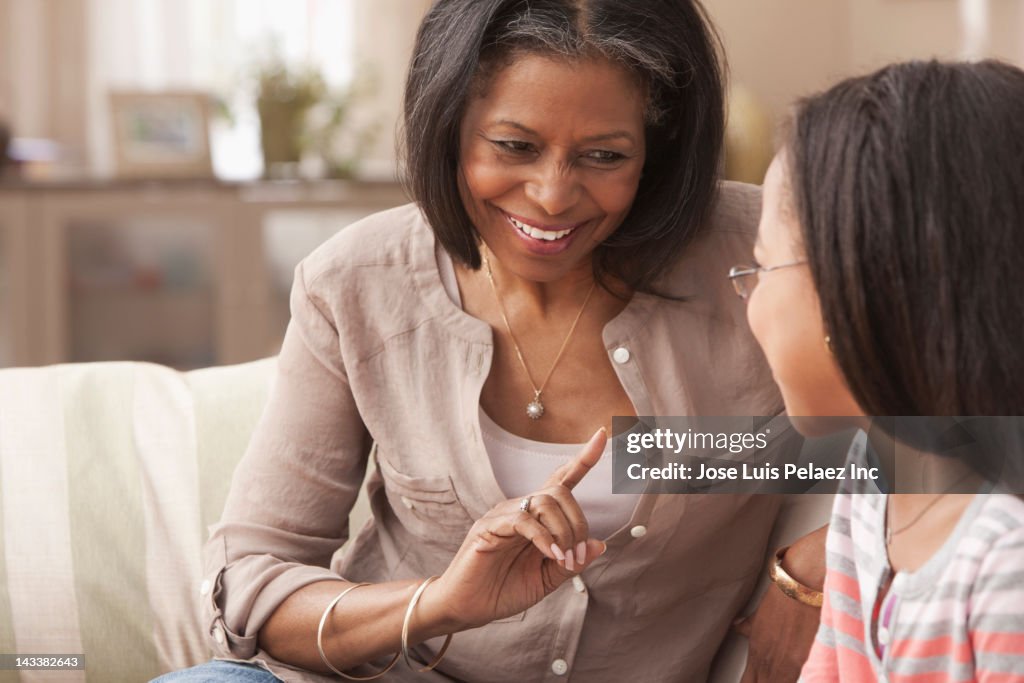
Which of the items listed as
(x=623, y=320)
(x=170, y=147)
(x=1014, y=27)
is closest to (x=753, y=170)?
(x=1014, y=27)

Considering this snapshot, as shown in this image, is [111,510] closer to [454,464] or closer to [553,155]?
[454,464]

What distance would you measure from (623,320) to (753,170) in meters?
2.77

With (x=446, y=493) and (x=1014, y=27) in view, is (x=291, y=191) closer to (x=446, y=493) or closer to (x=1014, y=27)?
(x=1014, y=27)

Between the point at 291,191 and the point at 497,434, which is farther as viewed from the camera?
the point at 291,191

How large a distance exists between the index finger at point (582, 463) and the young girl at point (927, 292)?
10.0 inches

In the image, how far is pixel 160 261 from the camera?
3.96 metres

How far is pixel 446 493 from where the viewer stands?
139 centimetres

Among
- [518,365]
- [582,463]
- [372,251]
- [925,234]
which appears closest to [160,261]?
[372,251]

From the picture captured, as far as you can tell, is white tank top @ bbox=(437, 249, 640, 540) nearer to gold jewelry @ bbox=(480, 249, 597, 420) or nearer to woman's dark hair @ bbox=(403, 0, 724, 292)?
gold jewelry @ bbox=(480, 249, 597, 420)

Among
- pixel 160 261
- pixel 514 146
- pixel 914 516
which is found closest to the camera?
pixel 914 516

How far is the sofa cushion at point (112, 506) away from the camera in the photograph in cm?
165

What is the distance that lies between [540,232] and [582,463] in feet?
0.88

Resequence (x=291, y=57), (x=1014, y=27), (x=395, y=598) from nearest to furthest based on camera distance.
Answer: (x=395, y=598) < (x=1014, y=27) < (x=291, y=57)

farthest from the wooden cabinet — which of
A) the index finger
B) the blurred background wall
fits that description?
the index finger
